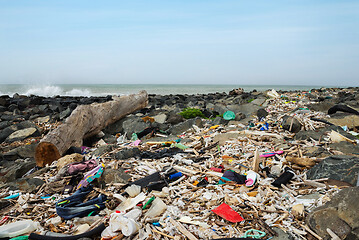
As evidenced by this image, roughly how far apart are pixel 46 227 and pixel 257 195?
2994 mm

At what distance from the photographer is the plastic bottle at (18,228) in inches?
119

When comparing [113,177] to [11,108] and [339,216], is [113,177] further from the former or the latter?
[11,108]

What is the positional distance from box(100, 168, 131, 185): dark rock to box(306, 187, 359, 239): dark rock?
2.86 meters

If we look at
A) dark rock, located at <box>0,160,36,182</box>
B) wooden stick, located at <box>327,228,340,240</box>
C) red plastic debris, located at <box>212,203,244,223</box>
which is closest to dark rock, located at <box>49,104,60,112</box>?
dark rock, located at <box>0,160,36,182</box>

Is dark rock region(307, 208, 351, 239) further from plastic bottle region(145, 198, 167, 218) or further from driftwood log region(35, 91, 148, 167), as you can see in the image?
driftwood log region(35, 91, 148, 167)

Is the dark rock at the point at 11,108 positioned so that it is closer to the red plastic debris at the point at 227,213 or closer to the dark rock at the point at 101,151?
the dark rock at the point at 101,151

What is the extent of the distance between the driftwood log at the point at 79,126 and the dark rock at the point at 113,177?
2151 mm

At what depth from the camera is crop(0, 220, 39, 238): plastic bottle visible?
9.91 feet

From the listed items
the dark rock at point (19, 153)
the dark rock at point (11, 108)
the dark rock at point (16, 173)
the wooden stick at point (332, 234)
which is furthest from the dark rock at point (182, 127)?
the dark rock at point (11, 108)

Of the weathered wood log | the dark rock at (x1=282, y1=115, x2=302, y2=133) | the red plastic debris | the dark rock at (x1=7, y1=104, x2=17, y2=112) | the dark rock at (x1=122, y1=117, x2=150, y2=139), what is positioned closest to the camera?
the red plastic debris

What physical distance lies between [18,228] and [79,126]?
3.90 metres

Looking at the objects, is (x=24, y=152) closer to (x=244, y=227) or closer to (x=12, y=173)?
(x=12, y=173)

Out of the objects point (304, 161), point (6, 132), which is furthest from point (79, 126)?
point (304, 161)

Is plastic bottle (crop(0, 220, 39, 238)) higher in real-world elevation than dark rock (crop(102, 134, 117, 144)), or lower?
lower
